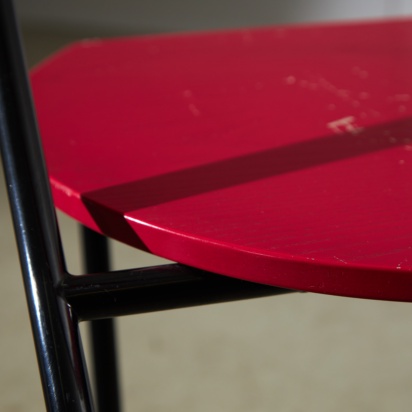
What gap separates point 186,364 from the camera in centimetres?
96

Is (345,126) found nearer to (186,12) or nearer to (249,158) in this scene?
(249,158)

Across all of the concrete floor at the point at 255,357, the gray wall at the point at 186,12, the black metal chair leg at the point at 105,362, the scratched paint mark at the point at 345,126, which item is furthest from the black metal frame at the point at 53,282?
the gray wall at the point at 186,12

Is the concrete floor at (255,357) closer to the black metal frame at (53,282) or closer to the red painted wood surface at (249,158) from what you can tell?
the red painted wood surface at (249,158)

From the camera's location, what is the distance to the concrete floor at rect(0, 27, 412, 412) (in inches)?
34.9

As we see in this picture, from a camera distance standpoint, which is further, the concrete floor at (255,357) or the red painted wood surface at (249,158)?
the concrete floor at (255,357)

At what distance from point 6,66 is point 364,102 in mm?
225

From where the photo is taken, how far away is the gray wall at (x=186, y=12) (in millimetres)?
2613

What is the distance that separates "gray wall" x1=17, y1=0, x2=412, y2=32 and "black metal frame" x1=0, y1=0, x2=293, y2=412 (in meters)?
2.45

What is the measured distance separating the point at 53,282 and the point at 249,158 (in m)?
0.12

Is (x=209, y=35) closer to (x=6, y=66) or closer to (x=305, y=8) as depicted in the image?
(x=6, y=66)

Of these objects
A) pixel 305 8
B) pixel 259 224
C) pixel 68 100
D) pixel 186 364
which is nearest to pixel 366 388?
pixel 186 364

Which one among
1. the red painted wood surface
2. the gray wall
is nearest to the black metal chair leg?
the red painted wood surface

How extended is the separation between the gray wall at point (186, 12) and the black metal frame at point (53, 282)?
2.45 m

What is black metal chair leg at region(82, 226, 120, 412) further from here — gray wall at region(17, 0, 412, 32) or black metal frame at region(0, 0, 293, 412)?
gray wall at region(17, 0, 412, 32)
